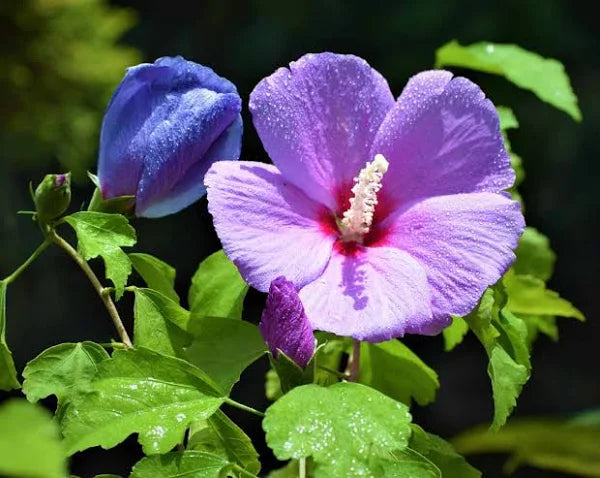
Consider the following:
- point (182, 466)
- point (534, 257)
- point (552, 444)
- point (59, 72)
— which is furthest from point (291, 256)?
point (59, 72)

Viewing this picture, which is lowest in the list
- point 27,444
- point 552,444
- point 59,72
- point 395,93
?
point 552,444

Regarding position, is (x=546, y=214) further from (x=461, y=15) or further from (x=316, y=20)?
(x=316, y=20)

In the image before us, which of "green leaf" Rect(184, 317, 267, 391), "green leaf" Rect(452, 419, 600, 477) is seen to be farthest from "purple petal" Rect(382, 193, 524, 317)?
"green leaf" Rect(452, 419, 600, 477)

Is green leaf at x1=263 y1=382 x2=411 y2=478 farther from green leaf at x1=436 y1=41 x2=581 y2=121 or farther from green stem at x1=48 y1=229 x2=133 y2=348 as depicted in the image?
green leaf at x1=436 y1=41 x2=581 y2=121

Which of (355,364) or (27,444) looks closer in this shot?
(27,444)

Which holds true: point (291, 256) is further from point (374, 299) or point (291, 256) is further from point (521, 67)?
point (521, 67)

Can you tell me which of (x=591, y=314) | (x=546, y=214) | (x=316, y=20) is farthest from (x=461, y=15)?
(x=591, y=314)

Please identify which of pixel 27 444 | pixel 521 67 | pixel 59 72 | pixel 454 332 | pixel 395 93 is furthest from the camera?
pixel 395 93
